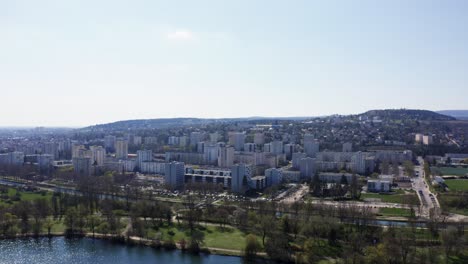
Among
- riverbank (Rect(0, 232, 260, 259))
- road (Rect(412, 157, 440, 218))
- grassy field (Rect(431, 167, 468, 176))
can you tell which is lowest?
riverbank (Rect(0, 232, 260, 259))

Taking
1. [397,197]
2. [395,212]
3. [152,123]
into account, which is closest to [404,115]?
[397,197]

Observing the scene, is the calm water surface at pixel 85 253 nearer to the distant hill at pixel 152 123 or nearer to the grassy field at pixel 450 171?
the grassy field at pixel 450 171

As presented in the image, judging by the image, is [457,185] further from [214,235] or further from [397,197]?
[214,235]

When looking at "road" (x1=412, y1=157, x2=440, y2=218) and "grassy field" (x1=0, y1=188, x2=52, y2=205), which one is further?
"grassy field" (x1=0, y1=188, x2=52, y2=205)

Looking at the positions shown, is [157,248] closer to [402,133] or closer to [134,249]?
[134,249]

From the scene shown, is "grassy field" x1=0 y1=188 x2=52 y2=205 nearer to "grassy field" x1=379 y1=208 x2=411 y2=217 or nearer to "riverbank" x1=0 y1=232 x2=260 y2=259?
"riverbank" x1=0 y1=232 x2=260 y2=259

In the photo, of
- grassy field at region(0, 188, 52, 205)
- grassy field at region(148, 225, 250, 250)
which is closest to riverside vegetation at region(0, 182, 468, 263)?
grassy field at region(148, 225, 250, 250)

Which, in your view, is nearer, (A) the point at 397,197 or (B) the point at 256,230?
(B) the point at 256,230

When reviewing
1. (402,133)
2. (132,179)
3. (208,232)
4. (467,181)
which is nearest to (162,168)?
(132,179)
